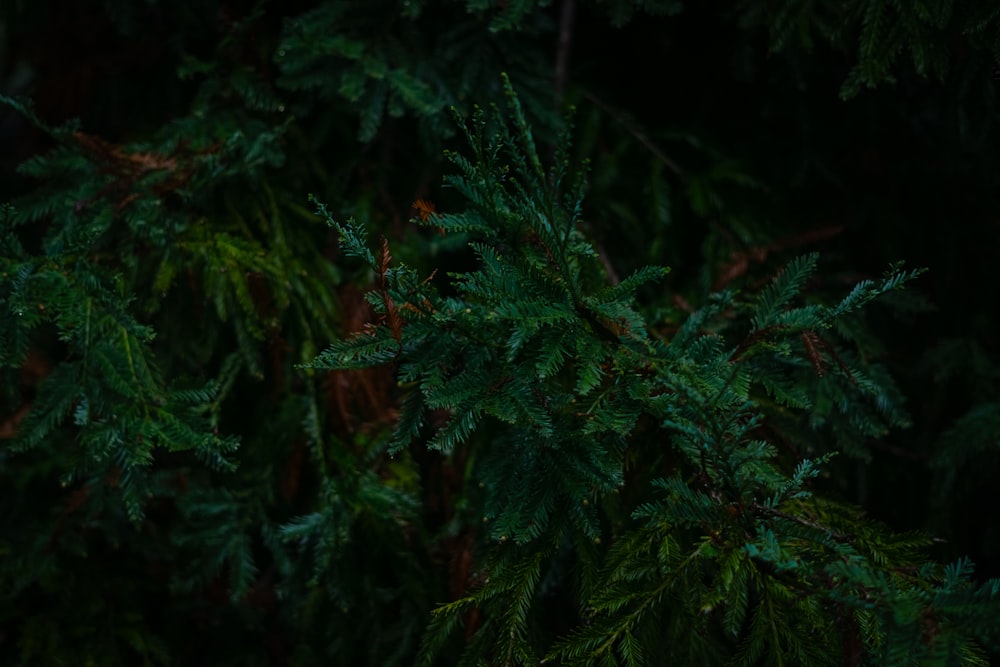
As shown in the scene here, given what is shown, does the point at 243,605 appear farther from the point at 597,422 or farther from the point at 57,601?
the point at 597,422

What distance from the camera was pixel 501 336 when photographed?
140cm

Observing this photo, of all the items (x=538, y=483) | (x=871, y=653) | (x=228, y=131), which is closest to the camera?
(x=871, y=653)

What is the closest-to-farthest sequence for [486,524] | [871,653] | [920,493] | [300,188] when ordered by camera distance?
[871,653], [486,524], [300,188], [920,493]

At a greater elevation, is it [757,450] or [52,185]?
[52,185]

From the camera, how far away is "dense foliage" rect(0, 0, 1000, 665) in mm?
1358

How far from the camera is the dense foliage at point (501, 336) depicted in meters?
1.36

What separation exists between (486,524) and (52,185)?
1.49 m

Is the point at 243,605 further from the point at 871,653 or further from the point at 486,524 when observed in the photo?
the point at 871,653

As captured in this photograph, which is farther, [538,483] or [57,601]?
[57,601]

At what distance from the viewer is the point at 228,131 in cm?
213

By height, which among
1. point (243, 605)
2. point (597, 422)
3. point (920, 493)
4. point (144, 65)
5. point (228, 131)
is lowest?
point (920, 493)

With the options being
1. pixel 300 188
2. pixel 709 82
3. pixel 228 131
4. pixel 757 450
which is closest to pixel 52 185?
pixel 228 131

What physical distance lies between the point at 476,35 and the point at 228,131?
776 mm

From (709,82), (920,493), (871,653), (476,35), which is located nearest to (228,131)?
(476,35)
